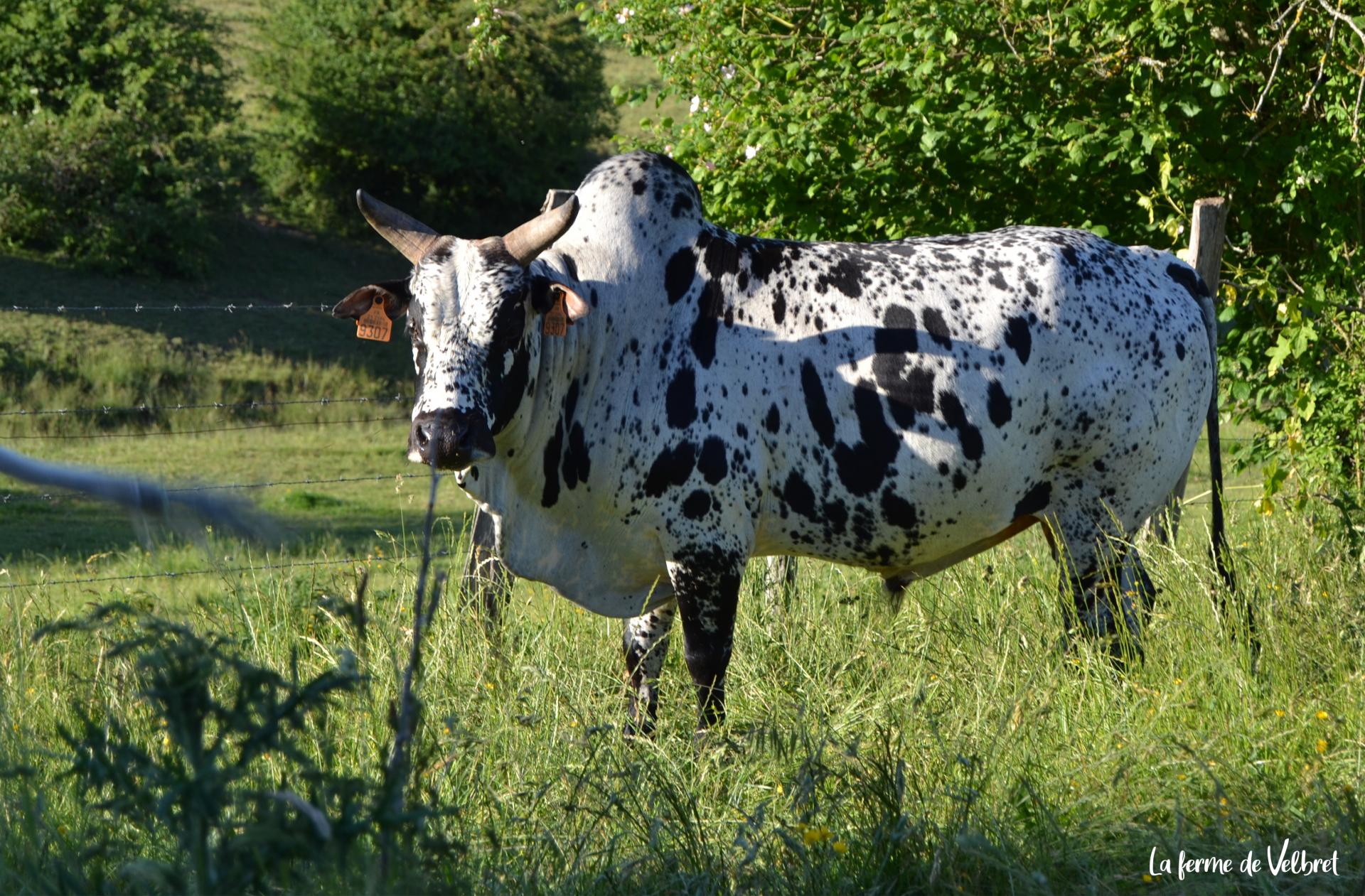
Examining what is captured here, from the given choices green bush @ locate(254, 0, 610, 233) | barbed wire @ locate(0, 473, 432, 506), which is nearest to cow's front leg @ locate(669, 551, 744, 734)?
barbed wire @ locate(0, 473, 432, 506)

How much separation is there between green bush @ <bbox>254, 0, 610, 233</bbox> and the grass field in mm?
22643

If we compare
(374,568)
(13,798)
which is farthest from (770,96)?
(13,798)

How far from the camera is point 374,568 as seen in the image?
656 centimetres

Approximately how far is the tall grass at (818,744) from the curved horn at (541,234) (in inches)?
49.9

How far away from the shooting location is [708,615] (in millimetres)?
4578

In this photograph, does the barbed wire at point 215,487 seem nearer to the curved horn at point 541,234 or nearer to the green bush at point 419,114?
the curved horn at point 541,234

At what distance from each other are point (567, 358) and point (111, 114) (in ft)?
71.0

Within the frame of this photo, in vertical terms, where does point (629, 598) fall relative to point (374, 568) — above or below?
above

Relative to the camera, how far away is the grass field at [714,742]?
2426 millimetres

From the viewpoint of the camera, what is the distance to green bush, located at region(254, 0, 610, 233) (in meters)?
28.7

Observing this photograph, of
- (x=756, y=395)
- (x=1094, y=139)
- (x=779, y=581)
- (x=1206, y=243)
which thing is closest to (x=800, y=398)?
(x=756, y=395)

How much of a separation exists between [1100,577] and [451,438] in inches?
88.3

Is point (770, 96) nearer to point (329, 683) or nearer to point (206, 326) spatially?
point (329, 683)

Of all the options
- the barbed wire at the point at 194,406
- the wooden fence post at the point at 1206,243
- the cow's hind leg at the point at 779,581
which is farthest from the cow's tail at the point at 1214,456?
the barbed wire at the point at 194,406
